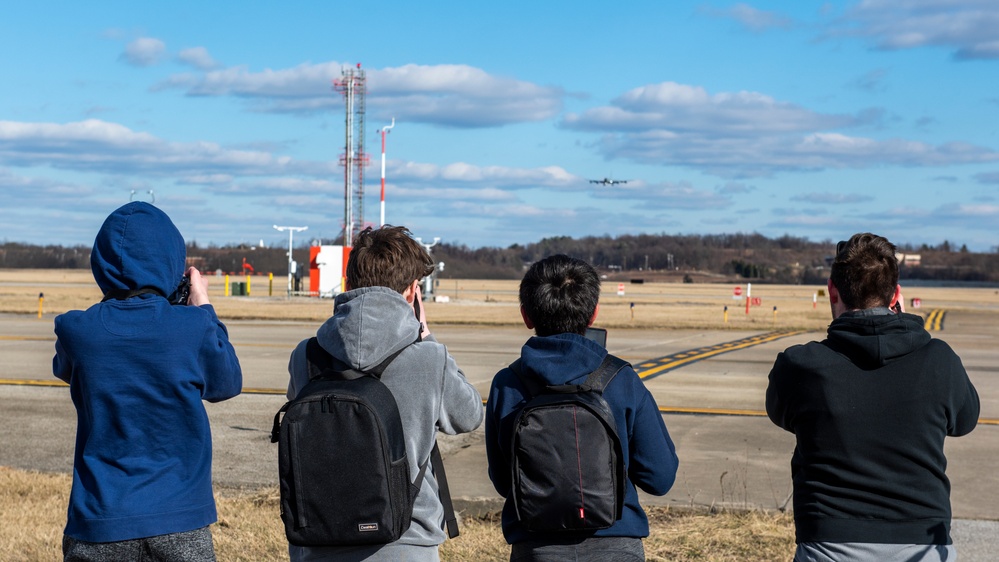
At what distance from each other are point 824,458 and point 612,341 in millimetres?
20556

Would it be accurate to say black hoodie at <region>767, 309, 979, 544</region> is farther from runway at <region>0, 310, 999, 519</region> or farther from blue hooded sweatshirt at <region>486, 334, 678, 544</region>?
runway at <region>0, 310, 999, 519</region>

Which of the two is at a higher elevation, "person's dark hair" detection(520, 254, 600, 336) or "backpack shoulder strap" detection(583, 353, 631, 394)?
"person's dark hair" detection(520, 254, 600, 336)

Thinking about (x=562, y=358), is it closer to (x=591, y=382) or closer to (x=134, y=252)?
(x=591, y=382)

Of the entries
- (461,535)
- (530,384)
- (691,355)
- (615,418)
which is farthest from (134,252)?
(691,355)

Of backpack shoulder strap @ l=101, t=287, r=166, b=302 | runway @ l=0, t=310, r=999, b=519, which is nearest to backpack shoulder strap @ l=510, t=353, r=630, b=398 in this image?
backpack shoulder strap @ l=101, t=287, r=166, b=302

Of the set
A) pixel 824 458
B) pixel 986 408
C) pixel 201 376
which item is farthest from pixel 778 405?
pixel 986 408

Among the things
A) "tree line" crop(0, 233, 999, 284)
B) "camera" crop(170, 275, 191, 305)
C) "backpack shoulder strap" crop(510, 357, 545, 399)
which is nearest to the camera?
"backpack shoulder strap" crop(510, 357, 545, 399)

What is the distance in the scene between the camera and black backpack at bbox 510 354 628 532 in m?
3.03

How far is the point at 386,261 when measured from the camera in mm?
3303

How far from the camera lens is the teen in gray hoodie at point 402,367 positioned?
10.2 feet

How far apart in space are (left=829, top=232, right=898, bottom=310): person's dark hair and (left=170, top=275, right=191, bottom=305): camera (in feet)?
7.54

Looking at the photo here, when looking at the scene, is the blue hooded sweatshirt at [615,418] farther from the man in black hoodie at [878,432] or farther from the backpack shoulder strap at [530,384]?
the man in black hoodie at [878,432]

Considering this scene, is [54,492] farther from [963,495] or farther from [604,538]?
[963,495]

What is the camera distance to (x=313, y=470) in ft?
9.81
